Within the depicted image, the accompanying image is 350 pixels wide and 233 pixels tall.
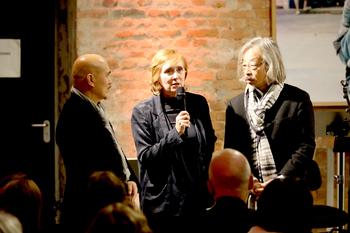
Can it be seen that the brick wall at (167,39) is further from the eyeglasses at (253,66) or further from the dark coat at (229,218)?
the dark coat at (229,218)

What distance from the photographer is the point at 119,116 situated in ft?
16.7

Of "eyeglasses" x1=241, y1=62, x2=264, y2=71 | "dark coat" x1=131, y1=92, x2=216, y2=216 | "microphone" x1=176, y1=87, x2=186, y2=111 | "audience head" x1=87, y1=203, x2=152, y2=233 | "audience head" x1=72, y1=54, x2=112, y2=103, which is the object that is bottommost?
"dark coat" x1=131, y1=92, x2=216, y2=216

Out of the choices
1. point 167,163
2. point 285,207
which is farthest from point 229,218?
point 167,163

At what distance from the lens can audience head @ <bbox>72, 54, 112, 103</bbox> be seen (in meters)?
4.01

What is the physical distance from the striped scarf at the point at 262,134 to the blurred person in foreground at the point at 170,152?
0.29m

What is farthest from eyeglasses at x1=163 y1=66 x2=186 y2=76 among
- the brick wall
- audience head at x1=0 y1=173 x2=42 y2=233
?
audience head at x1=0 y1=173 x2=42 y2=233

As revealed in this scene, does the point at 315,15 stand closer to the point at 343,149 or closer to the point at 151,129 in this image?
the point at 343,149

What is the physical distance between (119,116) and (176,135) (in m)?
A: 1.13

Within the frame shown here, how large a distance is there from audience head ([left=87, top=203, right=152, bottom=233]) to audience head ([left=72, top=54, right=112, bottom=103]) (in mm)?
1892

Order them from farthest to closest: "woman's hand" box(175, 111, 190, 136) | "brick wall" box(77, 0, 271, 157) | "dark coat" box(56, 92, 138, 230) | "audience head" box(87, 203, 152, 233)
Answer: "brick wall" box(77, 0, 271, 157) → "woman's hand" box(175, 111, 190, 136) → "dark coat" box(56, 92, 138, 230) → "audience head" box(87, 203, 152, 233)

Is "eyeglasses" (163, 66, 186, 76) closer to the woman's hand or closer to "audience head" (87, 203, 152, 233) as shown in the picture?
the woman's hand

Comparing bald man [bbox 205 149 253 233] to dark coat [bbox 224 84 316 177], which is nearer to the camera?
bald man [bbox 205 149 253 233]

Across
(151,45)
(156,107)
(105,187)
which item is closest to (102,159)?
(156,107)

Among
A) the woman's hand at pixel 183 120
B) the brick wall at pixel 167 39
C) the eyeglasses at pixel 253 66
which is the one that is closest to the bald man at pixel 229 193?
the woman's hand at pixel 183 120
